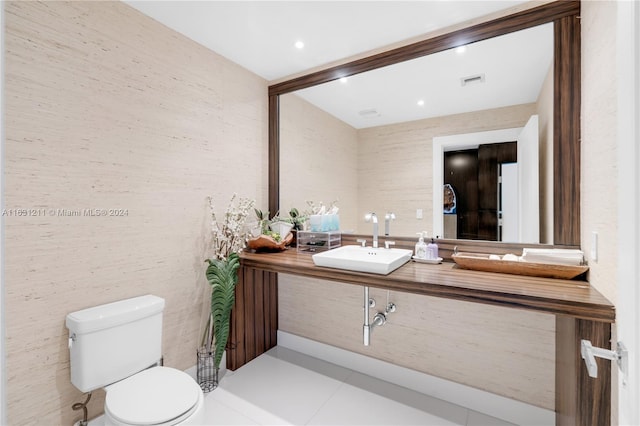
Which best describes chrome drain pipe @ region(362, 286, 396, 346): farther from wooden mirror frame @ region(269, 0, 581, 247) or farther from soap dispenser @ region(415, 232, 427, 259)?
wooden mirror frame @ region(269, 0, 581, 247)

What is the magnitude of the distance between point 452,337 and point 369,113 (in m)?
1.63

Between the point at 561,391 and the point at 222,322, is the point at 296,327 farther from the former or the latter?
the point at 561,391

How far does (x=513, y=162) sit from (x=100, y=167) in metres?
2.31

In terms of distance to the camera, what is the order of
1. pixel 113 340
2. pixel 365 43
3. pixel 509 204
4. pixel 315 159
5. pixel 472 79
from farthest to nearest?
1. pixel 315 159
2. pixel 365 43
3. pixel 472 79
4. pixel 509 204
5. pixel 113 340

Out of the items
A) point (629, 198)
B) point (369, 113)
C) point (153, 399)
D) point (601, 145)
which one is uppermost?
point (369, 113)

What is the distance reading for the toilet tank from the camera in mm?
1481

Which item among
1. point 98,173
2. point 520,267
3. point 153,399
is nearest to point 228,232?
point 98,173

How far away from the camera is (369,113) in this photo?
2285 millimetres

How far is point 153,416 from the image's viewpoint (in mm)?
1258

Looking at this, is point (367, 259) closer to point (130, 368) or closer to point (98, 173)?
point (130, 368)

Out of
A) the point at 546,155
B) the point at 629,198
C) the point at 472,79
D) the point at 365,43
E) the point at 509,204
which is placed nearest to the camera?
the point at 629,198

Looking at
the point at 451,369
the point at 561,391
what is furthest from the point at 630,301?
the point at 451,369

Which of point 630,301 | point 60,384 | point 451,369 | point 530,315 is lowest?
point 451,369

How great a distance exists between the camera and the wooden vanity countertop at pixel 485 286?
3.92 ft
